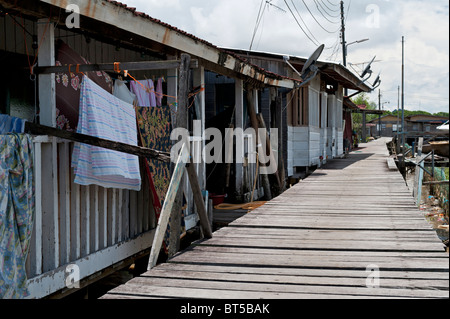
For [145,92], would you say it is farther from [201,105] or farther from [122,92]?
[201,105]

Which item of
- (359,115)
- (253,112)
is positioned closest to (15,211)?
(253,112)

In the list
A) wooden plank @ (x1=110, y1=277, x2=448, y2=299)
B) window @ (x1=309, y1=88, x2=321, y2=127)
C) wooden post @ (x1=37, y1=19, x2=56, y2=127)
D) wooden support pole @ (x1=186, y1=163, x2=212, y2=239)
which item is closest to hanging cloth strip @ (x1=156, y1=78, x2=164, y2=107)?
wooden post @ (x1=37, y1=19, x2=56, y2=127)

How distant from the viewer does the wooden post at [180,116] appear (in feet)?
15.0

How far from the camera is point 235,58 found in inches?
317

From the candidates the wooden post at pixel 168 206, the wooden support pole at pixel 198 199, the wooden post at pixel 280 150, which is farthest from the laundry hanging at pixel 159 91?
the wooden post at pixel 280 150

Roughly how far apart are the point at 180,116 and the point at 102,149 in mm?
900

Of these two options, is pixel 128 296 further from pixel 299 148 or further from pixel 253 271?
pixel 299 148

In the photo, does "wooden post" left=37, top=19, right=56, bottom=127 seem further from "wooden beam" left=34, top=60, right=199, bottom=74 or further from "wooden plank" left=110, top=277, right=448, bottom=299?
"wooden plank" left=110, top=277, right=448, bottom=299

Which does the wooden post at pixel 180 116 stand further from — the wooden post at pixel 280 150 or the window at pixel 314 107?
the window at pixel 314 107

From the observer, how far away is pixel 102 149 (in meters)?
4.93

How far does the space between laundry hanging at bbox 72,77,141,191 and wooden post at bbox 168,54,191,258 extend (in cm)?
81

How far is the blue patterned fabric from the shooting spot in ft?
12.7
